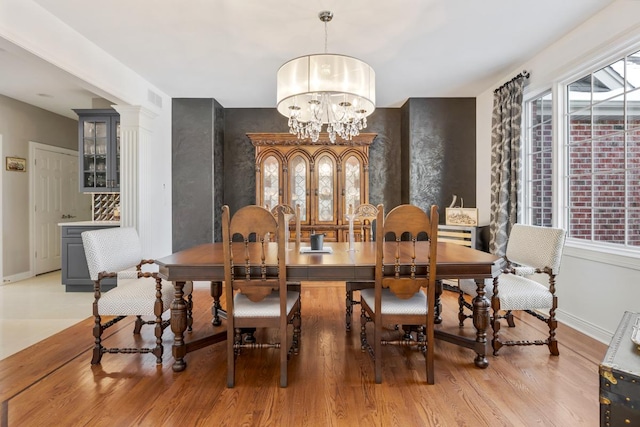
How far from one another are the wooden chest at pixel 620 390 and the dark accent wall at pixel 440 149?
12.1 ft

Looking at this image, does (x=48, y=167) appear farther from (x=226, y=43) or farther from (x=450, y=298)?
(x=450, y=298)

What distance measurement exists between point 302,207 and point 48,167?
4230mm

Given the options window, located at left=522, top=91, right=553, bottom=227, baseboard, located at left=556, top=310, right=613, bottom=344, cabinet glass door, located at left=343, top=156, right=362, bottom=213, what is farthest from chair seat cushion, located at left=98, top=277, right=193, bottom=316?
window, located at left=522, top=91, right=553, bottom=227

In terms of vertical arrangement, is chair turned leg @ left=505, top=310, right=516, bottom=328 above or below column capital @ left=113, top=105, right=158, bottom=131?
below

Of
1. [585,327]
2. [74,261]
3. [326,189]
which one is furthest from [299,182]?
[585,327]

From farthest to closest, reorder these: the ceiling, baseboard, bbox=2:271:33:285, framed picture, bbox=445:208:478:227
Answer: baseboard, bbox=2:271:33:285, framed picture, bbox=445:208:478:227, the ceiling

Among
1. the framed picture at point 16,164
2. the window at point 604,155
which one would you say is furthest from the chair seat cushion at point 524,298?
the framed picture at point 16,164

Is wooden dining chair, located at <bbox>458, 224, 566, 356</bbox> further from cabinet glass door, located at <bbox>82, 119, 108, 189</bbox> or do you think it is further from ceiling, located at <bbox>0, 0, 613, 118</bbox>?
cabinet glass door, located at <bbox>82, 119, 108, 189</bbox>

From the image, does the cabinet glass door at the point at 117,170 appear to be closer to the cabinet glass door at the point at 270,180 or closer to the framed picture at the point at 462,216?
the cabinet glass door at the point at 270,180

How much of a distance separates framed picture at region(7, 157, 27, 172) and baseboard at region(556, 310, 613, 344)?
7.12 metres

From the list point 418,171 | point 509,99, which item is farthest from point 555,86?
point 418,171

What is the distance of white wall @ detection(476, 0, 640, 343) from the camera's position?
244 cm

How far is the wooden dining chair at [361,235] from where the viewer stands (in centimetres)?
271

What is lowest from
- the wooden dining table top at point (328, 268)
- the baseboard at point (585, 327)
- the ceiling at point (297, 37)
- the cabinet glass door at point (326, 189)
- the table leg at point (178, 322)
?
the baseboard at point (585, 327)
